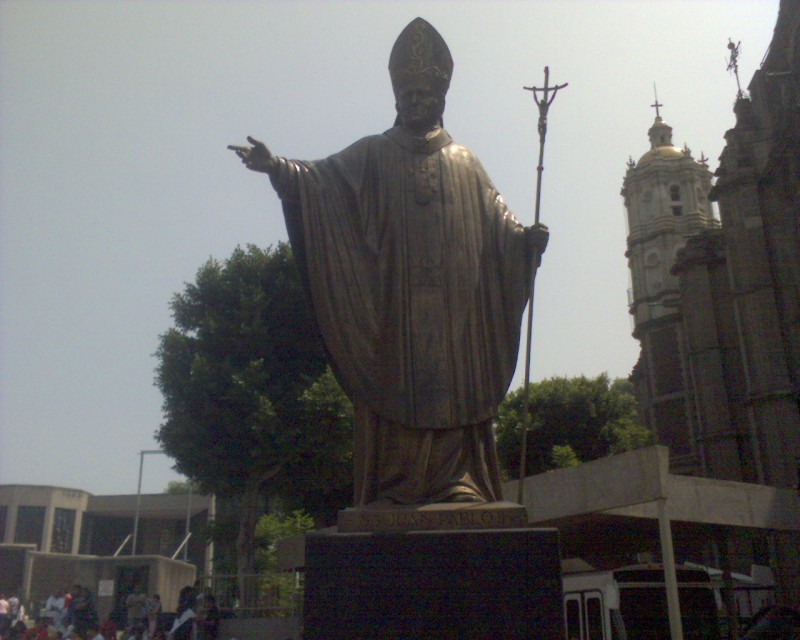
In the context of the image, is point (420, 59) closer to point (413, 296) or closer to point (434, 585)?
point (413, 296)

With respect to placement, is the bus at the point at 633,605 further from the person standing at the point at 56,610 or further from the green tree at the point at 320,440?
the person standing at the point at 56,610

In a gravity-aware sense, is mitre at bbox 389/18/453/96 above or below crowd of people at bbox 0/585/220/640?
above

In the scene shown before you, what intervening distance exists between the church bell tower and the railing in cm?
3706

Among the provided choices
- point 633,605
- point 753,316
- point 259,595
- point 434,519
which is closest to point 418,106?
point 434,519

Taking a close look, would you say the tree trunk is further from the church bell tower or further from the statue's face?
the church bell tower

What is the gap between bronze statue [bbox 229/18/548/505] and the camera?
17.0 feet

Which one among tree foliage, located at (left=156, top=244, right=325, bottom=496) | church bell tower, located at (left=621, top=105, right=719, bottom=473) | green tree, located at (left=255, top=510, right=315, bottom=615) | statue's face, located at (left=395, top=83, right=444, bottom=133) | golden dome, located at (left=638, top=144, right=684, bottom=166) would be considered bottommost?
green tree, located at (left=255, top=510, right=315, bottom=615)

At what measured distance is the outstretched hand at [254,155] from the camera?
17.7ft

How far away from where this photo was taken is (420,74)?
19.6 ft

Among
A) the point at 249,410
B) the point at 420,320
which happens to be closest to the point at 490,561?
the point at 420,320

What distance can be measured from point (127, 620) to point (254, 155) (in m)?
15.9

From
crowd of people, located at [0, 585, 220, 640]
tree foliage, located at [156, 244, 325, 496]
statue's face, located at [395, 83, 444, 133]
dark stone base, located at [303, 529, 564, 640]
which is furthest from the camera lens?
tree foliage, located at [156, 244, 325, 496]

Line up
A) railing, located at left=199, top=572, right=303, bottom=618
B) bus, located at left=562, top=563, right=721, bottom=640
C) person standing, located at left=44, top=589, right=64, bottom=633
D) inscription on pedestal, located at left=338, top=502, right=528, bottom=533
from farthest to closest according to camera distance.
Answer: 1. railing, located at left=199, top=572, right=303, bottom=618
2. person standing, located at left=44, top=589, right=64, bottom=633
3. bus, located at left=562, top=563, right=721, bottom=640
4. inscription on pedestal, located at left=338, top=502, right=528, bottom=533

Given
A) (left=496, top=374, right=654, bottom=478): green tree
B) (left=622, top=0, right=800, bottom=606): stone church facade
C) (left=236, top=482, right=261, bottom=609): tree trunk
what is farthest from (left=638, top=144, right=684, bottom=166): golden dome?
(left=236, top=482, right=261, bottom=609): tree trunk
